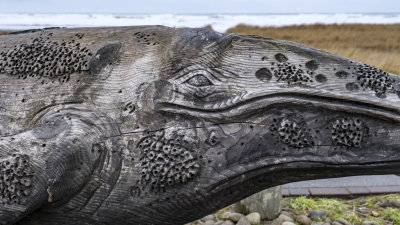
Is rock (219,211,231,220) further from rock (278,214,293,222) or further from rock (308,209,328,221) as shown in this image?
rock (308,209,328,221)

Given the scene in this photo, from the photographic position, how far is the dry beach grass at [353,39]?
5297 millimetres

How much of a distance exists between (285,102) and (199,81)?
13.5 inches

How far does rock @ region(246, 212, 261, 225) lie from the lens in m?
3.51

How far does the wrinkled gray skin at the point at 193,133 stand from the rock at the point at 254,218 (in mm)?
1735

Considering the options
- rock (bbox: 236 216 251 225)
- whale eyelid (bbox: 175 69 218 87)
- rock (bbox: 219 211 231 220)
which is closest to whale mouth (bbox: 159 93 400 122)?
whale eyelid (bbox: 175 69 218 87)

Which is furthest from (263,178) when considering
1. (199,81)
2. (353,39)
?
(353,39)

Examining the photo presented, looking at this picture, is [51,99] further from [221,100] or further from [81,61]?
[221,100]

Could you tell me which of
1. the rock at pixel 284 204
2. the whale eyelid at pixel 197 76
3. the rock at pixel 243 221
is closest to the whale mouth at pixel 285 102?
the whale eyelid at pixel 197 76

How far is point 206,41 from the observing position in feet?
6.18

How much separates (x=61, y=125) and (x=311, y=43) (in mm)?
5394

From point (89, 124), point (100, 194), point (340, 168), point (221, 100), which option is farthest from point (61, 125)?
point (340, 168)

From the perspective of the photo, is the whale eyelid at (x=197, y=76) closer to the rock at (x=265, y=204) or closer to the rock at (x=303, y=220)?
the rock at (x=265, y=204)

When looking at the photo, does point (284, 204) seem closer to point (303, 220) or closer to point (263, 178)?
point (303, 220)

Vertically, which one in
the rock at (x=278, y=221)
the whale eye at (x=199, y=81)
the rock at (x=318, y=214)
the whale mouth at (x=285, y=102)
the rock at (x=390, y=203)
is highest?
the whale eye at (x=199, y=81)
